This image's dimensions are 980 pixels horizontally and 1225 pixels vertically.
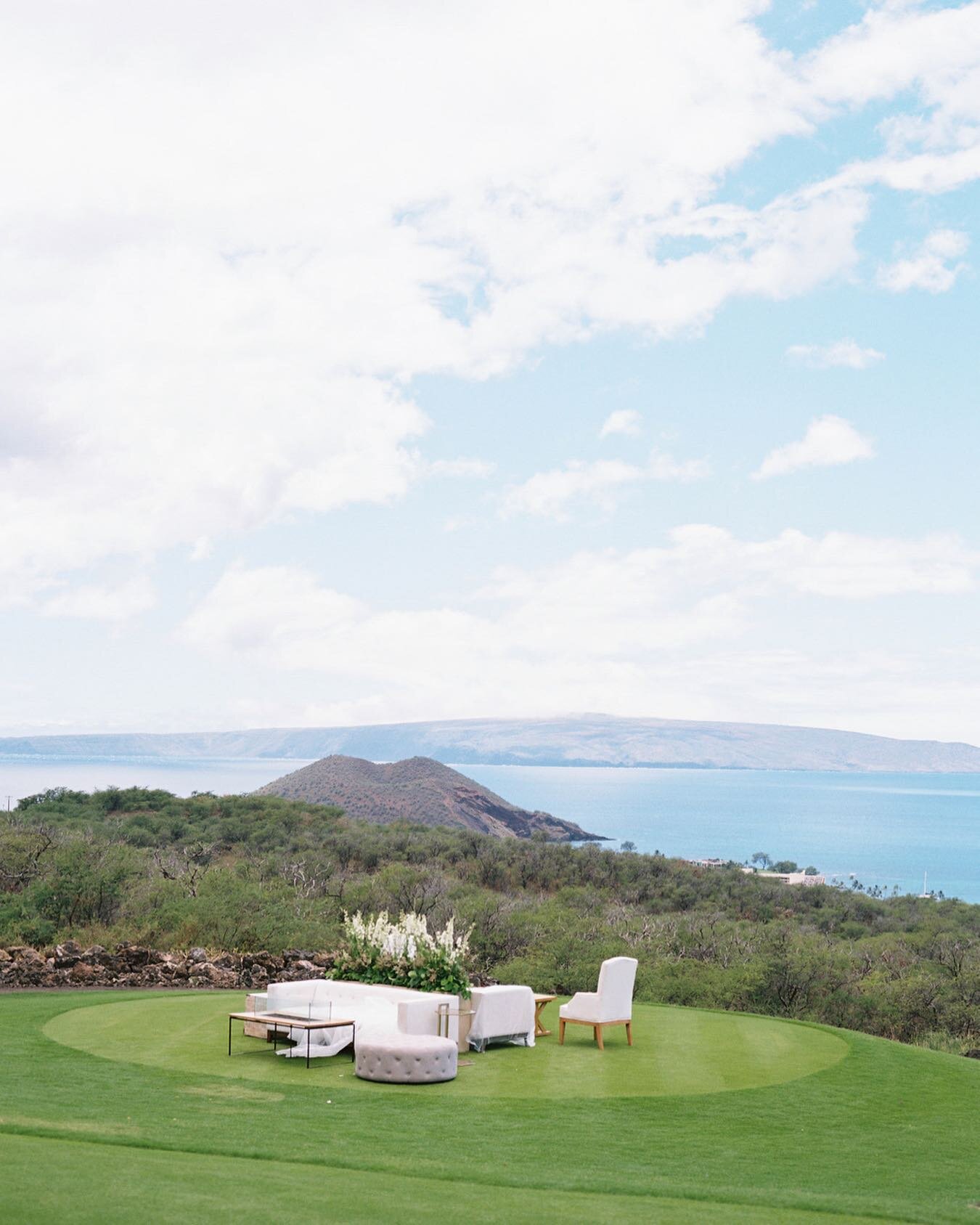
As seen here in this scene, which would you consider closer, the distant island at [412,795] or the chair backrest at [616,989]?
the chair backrest at [616,989]

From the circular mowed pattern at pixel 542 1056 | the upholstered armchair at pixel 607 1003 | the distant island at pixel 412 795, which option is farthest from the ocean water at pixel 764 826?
the upholstered armchair at pixel 607 1003

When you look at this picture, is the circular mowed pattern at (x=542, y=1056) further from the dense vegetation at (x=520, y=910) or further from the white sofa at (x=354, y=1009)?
the dense vegetation at (x=520, y=910)

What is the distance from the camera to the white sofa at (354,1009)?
11508mm

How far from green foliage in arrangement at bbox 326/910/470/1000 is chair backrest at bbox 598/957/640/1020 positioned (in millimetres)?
1402

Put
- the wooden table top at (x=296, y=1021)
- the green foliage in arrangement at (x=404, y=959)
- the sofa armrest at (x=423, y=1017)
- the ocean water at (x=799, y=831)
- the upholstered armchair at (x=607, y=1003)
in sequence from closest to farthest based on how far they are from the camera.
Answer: the wooden table top at (x=296, y=1021) → the sofa armrest at (x=423, y=1017) → the upholstered armchair at (x=607, y=1003) → the green foliage in arrangement at (x=404, y=959) → the ocean water at (x=799, y=831)

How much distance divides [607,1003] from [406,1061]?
270cm

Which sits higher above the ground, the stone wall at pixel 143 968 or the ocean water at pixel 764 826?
the stone wall at pixel 143 968

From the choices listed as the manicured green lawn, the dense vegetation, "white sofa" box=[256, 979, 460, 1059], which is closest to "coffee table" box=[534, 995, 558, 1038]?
the manicured green lawn

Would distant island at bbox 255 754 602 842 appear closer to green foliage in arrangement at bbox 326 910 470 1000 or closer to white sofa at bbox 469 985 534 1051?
green foliage in arrangement at bbox 326 910 470 1000

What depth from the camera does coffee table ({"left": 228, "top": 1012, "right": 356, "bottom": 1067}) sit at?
10992 mm

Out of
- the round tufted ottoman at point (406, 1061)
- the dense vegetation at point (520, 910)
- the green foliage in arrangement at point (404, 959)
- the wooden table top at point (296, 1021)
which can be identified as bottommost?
the dense vegetation at point (520, 910)

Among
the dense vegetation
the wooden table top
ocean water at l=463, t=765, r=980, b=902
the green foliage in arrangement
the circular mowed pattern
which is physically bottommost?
ocean water at l=463, t=765, r=980, b=902

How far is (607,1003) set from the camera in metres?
12.2

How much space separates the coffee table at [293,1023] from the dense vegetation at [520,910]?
8.46 meters
